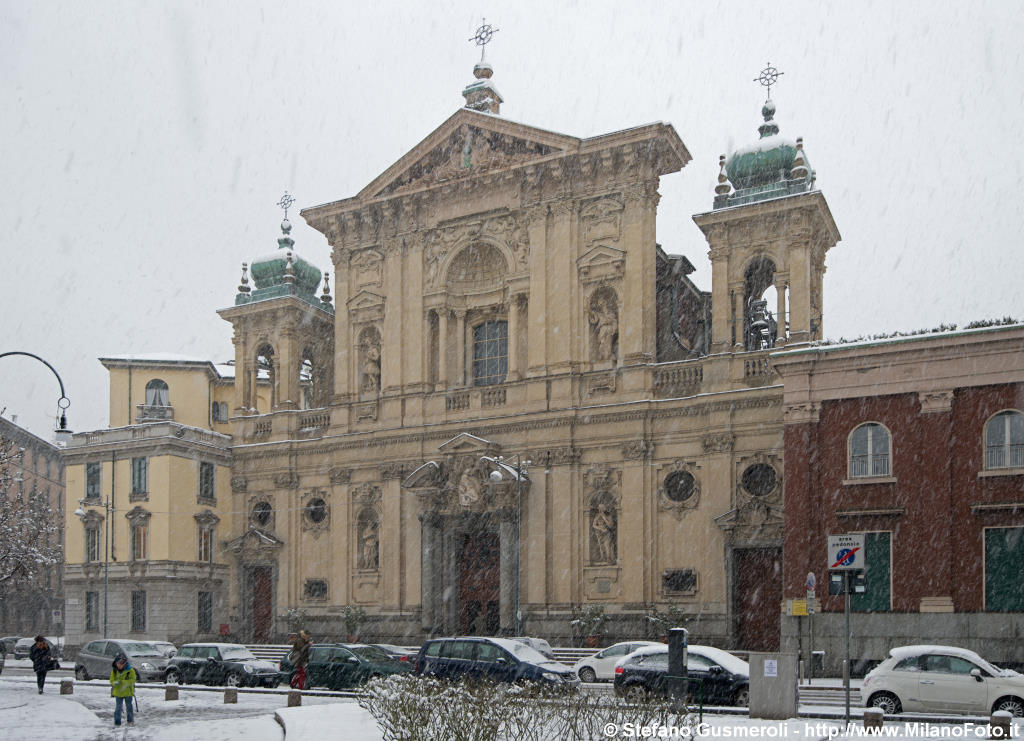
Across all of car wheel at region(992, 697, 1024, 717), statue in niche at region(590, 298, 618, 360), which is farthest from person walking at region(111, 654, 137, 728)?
statue in niche at region(590, 298, 618, 360)

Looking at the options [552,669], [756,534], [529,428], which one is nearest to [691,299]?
[529,428]

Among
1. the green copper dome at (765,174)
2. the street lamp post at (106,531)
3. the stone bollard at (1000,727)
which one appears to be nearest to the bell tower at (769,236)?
the green copper dome at (765,174)

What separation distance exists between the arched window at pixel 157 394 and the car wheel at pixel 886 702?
46931mm

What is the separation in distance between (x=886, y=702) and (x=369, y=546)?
26.9 m

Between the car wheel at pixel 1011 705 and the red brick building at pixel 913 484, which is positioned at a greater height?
the red brick building at pixel 913 484

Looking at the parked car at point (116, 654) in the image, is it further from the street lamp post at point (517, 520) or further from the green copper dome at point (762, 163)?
the green copper dome at point (762, 163)

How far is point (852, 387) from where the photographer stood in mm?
33031

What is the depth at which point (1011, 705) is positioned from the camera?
21.1 metres

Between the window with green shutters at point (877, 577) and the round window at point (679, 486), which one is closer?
the window with green shutters at point (877, 577)

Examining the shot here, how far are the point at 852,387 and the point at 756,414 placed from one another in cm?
605

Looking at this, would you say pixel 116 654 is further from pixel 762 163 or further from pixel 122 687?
pixel 762 163

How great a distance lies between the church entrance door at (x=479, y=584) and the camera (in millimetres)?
43312

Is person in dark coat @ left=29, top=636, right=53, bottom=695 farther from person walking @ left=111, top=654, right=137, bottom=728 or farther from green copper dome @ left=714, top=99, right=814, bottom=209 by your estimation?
green copper dome @ left=714, top=99, right=814, bottom=209

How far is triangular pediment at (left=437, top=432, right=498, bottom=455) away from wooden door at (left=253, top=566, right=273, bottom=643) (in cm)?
1129
